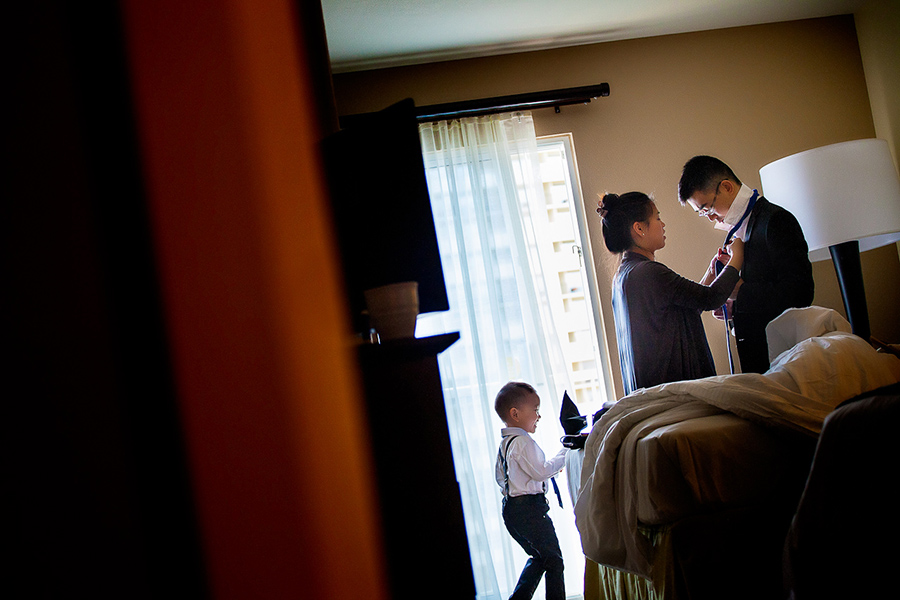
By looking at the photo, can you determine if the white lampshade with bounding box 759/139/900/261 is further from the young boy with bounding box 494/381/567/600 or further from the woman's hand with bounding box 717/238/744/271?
the young boy with bounding box 494/381/567/600

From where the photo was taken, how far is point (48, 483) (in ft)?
1.23

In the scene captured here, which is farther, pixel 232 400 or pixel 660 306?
pixel 660 306

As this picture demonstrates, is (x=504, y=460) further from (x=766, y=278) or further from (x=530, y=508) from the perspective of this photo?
(x=766, y=278)

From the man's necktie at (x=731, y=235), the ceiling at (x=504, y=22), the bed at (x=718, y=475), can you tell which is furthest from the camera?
the ceiling at (x=504, y=22)

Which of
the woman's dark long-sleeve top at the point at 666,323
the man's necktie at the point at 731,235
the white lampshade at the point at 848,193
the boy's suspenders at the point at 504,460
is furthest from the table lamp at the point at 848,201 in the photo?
the boy's suspenders at the point at 504,460

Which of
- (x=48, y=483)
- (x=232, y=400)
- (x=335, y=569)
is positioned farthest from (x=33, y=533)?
(x=335, y=569)

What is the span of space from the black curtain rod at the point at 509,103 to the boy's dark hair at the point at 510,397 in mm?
1407

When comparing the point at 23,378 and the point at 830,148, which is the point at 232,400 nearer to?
the point at 23,378

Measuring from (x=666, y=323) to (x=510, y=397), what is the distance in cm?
74

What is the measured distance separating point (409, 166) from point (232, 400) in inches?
23.8

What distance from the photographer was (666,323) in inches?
90.5

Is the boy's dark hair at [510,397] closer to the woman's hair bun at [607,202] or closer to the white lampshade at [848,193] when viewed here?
the woman's hair bun at [607,202]

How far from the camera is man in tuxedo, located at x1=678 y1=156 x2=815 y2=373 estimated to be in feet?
7.81

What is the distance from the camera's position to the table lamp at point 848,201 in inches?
105
